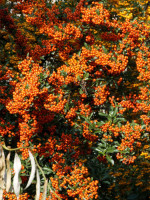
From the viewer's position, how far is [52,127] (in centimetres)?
595

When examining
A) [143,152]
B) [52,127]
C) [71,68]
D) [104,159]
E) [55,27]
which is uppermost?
[55,27]

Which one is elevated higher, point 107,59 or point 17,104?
point 107,59

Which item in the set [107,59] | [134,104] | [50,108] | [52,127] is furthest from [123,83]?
[50,108]

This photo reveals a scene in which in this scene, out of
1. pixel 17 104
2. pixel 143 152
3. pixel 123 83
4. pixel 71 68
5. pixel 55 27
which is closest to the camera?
pixel 17 104

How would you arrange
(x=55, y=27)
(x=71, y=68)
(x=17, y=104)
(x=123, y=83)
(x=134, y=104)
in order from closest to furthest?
1. (x=17, y=104)
2. (x=71, y=68)
3. (x=55, y=27)
4. (x=134, y=104)
5. (x=123, y=83)

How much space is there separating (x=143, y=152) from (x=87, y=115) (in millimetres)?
3286

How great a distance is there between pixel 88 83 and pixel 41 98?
5.56 ft

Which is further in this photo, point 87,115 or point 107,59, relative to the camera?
point 87,115

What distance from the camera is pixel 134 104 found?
281 inches

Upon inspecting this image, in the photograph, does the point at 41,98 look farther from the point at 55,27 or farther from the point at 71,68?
the point at 55,27

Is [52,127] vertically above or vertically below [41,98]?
below

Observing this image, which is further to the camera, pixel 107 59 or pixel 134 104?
pixel 134 104

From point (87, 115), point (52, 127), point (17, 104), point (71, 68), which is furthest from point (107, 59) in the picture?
point (17, 104)

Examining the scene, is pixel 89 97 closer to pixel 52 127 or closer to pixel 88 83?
pixel 88 83
